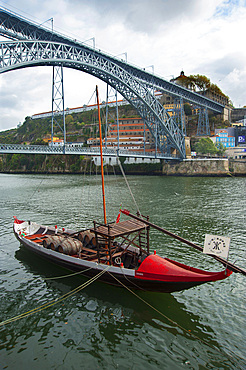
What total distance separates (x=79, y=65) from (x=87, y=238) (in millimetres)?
45737

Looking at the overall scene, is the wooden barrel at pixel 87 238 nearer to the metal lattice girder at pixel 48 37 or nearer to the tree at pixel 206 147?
the metal lattice girder at pixel 48 37

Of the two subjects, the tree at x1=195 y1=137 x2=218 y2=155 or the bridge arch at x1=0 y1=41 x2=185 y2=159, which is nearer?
the bridge arch at x1=0 y1=41 x2=185 y2=159

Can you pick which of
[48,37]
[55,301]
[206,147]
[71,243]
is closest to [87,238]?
[71,243]

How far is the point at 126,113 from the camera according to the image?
400ft

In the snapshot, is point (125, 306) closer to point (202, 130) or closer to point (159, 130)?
point (159, 130)

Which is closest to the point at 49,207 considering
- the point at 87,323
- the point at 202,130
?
the point at 87,323

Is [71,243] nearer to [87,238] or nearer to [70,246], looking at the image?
[70,246]

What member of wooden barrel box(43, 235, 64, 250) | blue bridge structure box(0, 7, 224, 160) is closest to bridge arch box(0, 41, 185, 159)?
blue bridge structure box(0, 7, 224, 160)

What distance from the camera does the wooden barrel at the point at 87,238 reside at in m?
12.4

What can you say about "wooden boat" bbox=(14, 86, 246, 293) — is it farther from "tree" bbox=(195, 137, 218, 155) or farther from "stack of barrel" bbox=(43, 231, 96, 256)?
"tree" bbox=(195, 137, 218, 155)

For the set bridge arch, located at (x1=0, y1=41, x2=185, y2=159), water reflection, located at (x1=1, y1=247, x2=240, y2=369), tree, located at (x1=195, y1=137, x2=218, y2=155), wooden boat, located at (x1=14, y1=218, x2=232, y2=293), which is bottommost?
water reflection, located at (x1=1, y1=247, x2=240, y2=369)

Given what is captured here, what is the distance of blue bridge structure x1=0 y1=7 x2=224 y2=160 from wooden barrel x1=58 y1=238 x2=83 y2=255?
80.5ft

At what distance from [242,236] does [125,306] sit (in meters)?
10.8

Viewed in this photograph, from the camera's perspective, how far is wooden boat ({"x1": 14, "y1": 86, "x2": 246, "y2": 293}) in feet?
28.5
